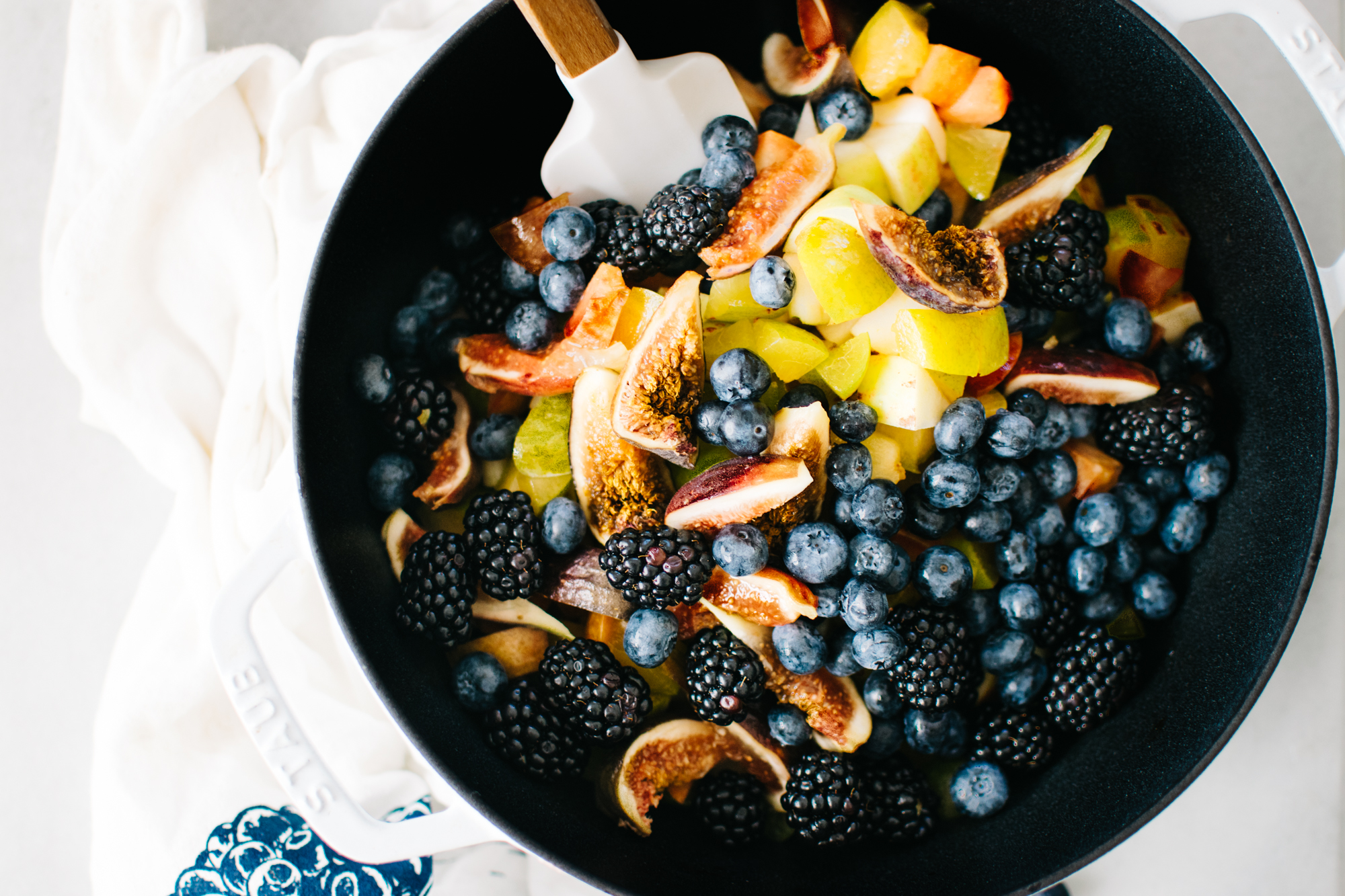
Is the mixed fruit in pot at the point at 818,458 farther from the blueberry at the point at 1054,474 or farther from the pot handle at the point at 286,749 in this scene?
the pot handle at the point at 286,749

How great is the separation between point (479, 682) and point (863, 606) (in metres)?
0.85

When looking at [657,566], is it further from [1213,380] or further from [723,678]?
[1213,380]

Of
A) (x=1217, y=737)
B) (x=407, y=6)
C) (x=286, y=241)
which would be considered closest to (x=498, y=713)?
(x=286, y=241)

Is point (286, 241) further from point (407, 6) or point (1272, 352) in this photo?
point (1272, 352)

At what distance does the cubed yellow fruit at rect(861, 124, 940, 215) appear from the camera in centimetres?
188

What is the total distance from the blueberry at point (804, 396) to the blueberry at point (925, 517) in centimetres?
29

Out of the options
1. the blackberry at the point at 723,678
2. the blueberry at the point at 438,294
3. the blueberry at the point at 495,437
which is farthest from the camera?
A: the blueberry at the point at 438,294

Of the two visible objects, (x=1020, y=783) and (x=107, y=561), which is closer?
(x=1020, y=783)

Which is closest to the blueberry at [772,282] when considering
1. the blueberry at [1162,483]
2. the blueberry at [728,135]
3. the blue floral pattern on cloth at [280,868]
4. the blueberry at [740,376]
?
the blueberry at [740,376]

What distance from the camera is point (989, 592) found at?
1921 mm

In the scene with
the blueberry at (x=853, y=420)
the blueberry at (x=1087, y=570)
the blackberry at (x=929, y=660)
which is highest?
the blueberry at (x=853, y=420)

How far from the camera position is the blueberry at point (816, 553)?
1.72 metres

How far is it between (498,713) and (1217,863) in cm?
188

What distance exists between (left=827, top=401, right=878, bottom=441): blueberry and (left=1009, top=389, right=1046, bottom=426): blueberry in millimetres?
348
